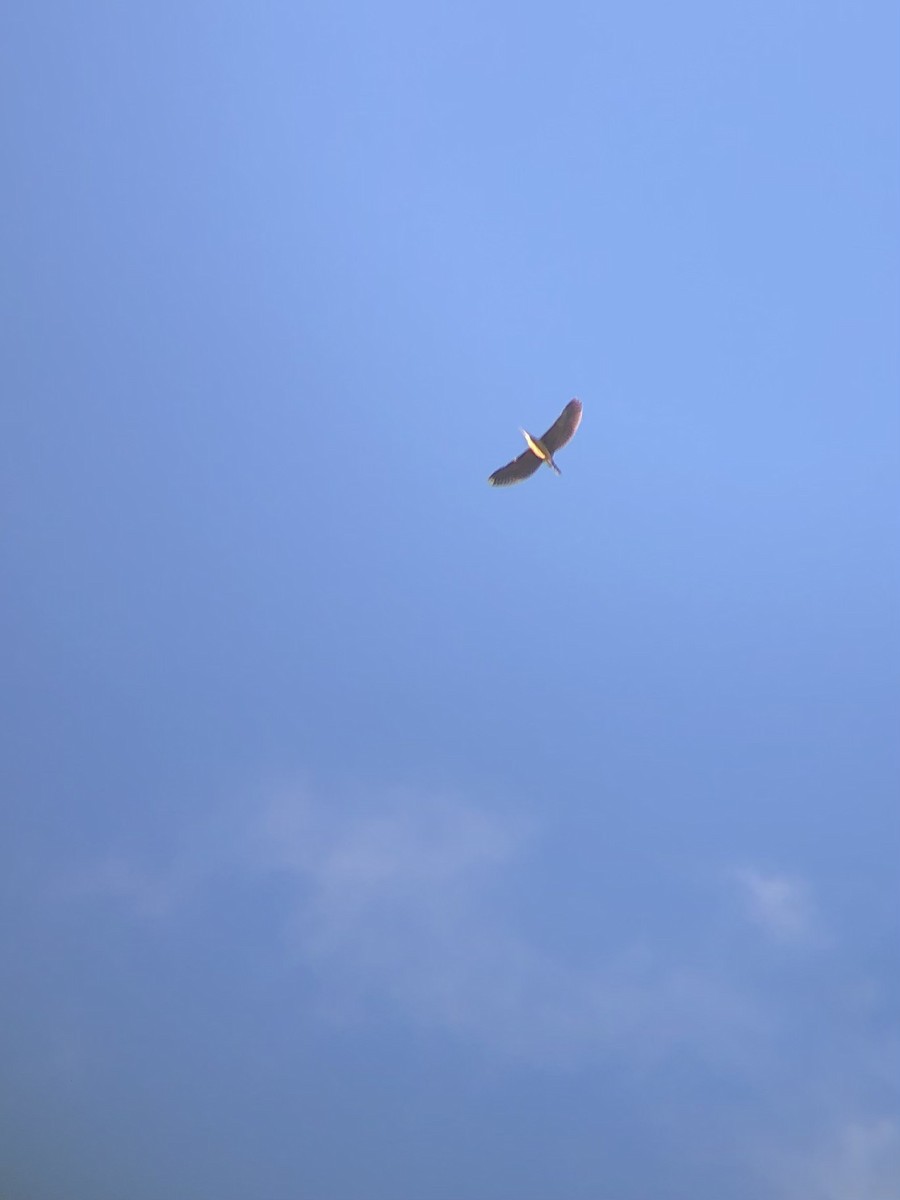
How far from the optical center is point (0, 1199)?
7519 cm

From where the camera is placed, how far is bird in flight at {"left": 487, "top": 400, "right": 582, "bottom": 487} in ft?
111

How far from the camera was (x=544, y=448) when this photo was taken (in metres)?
34.2

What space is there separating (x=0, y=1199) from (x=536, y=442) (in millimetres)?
68987

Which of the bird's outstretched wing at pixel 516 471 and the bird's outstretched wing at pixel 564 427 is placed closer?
the bird's outstretched wing at pixel 564 427

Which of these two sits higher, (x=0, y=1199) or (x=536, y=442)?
(x=536, y=442)

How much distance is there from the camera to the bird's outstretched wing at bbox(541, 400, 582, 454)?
33719mm

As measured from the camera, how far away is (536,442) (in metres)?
33.9

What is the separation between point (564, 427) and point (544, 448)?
865 millimetres

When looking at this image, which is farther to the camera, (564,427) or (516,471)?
(516,471)

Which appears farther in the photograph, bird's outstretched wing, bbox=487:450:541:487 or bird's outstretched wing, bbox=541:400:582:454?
bird's outstretched wing, bbox=487:450:541:487

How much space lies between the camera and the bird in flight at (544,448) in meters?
33.8

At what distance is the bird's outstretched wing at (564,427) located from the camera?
33.7 metres

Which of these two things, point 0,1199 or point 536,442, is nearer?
point 536,442
